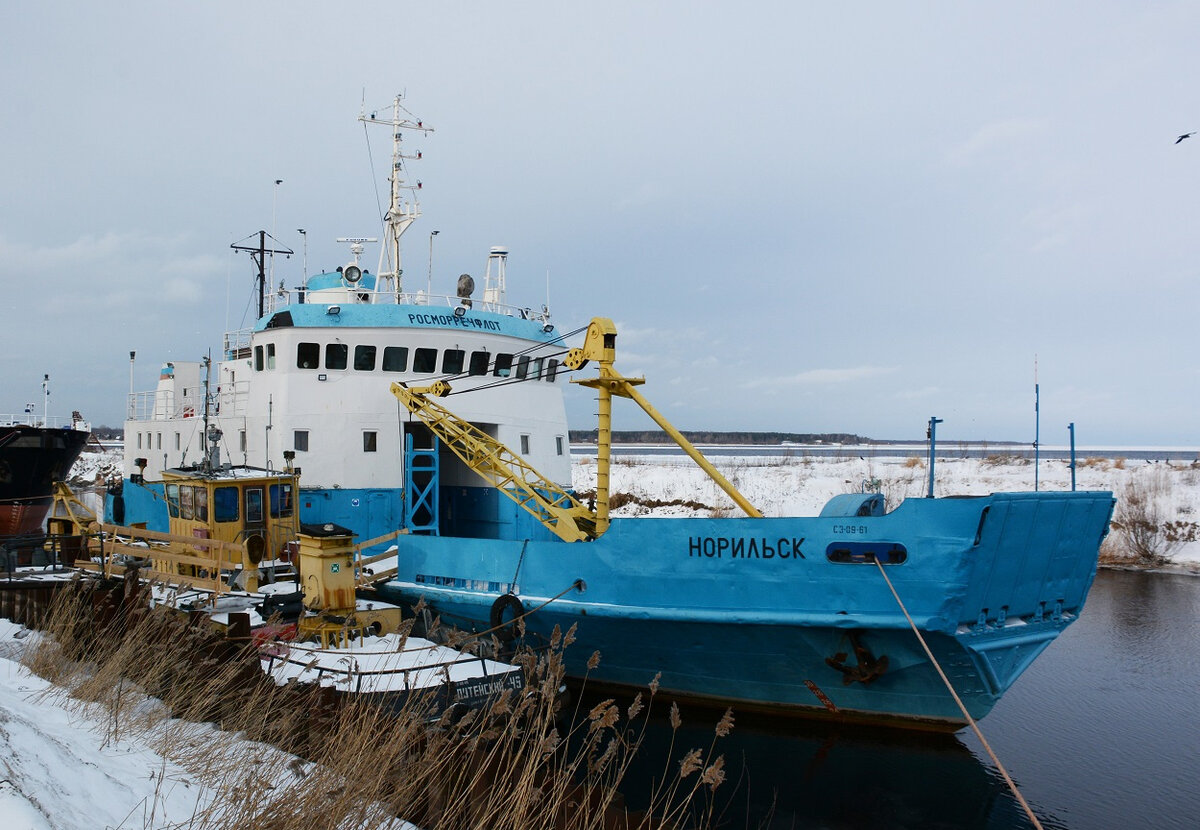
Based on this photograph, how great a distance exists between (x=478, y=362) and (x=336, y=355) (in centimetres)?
258

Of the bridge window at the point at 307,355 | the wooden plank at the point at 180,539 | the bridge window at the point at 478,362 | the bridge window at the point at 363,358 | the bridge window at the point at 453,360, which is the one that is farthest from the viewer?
the bridge window at the point at 478,362

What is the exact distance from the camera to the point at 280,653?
8078 mm

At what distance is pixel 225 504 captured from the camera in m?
11.2

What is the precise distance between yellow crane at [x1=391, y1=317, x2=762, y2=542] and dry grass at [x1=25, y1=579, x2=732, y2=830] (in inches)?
211

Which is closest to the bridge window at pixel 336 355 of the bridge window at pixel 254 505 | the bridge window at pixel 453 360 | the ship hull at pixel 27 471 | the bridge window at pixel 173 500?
the bridge window at pixel 453 360

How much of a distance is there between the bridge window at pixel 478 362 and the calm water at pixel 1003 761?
7574mm

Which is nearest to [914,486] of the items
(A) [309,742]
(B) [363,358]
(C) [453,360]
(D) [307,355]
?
(C) [453,360]

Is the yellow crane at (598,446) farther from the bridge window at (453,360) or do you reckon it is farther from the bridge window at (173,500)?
the bridge window at (173,500)

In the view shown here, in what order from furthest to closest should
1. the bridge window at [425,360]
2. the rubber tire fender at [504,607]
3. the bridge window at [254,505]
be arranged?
the bridge window at [425,360] → the bridge window at [254,505] → the rubber tire fender at [504,607]

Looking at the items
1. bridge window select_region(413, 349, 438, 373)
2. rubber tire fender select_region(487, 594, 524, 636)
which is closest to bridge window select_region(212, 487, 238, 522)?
bridge window select_region(413, 349, 438, 373)

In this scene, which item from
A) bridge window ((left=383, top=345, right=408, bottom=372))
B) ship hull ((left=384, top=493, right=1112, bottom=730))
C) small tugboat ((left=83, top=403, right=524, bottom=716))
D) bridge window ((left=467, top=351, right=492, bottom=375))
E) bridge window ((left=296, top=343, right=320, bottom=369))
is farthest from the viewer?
bridge window ((left=467, top=351, right=492, bottom=375))

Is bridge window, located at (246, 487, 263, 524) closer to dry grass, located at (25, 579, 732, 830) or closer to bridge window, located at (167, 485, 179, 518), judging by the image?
bridge window, located at (167, 485, 179, 518)

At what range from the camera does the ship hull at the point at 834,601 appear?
26.3 ft

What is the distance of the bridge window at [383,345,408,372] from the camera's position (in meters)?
14.2
